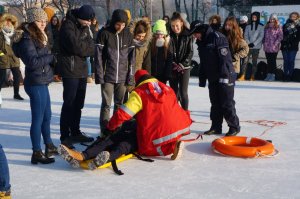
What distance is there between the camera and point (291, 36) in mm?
11156

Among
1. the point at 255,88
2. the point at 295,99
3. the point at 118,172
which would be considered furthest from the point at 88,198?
the point at 255,88

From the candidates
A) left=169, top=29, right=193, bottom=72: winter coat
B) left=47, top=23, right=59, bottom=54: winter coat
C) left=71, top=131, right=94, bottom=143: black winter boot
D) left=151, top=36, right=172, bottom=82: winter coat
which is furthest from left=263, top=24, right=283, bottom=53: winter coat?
left=71, top=131, right=94, bottom=143: black winter boot

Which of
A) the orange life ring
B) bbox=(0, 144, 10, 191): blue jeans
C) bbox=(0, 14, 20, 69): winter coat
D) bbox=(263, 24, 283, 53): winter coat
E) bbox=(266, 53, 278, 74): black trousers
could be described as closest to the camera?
bbox=(0, 144, 10, 191): blue jeans

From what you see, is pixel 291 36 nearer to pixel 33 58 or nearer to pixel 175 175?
pixel 175 175

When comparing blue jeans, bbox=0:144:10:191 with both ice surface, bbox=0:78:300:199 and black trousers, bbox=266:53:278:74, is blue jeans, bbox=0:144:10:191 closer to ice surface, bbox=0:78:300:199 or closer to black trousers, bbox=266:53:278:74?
ice surface, bbox=0:78:300:199

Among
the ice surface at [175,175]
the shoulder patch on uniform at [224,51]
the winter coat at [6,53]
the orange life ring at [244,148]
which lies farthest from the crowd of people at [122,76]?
the winter coat at [6,53]

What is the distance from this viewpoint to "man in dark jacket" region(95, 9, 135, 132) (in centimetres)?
489

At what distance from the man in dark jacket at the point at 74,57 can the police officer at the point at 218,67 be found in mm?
1344

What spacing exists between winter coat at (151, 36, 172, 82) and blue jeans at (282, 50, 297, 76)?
626cm

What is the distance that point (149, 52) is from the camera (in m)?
5.74

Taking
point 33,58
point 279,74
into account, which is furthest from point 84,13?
point 279,74

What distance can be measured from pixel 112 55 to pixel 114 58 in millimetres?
44

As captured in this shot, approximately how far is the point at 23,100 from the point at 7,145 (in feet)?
11.0

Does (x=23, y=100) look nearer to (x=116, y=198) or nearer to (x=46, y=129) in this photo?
(x=46, y=129)
